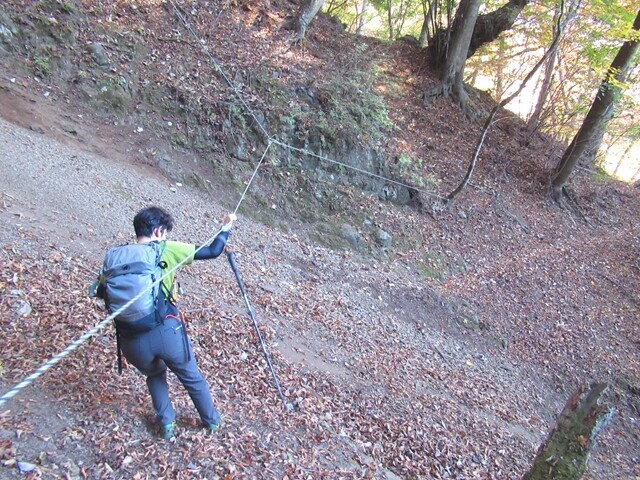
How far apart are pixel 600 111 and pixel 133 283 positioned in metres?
15.5

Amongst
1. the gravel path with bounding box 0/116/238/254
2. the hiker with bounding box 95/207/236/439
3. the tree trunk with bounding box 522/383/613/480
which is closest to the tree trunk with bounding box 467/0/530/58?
the gravel path with bounding box 0/116/238/254

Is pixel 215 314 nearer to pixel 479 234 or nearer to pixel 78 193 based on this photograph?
pixel 78 193

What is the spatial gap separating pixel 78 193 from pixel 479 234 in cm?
981

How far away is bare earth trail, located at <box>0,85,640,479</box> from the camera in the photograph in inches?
135

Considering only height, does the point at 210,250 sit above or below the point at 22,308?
above

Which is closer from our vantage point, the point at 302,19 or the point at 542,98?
the point at 302,19

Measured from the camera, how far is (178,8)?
10.7 metres

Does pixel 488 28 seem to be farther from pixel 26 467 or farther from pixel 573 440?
pixel 26 467

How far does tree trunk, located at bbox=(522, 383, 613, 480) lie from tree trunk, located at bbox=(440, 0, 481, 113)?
1337 cm

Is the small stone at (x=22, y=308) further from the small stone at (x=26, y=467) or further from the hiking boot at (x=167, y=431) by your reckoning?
the hiking boot at (x=167, y=431)

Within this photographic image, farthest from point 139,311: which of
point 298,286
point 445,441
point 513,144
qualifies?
point 513,144

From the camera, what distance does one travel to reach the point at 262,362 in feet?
17.1

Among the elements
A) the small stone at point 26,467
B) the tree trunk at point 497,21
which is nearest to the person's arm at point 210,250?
the small stone at point 26,467

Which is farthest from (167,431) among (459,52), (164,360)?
(459,52)
